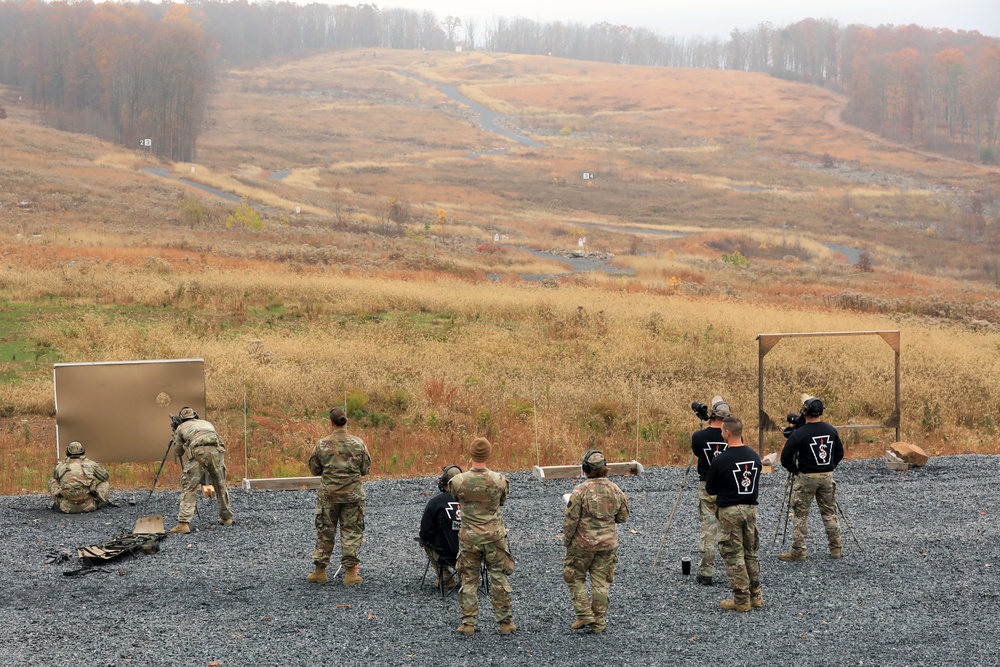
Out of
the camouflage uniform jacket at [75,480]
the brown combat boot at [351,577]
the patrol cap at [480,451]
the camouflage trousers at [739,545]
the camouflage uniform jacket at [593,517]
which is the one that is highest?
the patrol cap at [480,451]

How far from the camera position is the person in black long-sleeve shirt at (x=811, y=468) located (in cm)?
1102

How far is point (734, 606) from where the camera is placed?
9828 millimetres

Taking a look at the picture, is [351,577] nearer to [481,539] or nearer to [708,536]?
[481,539]

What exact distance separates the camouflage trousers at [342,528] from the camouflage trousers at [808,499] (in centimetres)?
504

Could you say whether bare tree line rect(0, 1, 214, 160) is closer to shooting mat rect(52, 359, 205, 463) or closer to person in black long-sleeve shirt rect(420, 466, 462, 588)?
shooting mat rect(52, 359, 205, 463)

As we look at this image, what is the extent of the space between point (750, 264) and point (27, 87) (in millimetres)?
107018

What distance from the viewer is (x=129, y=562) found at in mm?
11172

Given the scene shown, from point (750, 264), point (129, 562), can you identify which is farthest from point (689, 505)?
point (750, 264)

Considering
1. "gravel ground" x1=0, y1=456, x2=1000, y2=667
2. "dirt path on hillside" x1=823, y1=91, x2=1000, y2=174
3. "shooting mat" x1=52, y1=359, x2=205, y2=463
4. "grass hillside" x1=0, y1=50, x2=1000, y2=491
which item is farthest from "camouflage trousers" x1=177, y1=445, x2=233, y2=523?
"dirt path on hillside" x1=823, y1=91, x2=1000, y2=174

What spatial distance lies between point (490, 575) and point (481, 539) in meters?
0.37

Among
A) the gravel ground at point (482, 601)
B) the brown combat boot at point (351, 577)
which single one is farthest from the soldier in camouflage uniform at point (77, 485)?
the brown combat boot at point (351, 577)

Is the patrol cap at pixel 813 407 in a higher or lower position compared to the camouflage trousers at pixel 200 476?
higher

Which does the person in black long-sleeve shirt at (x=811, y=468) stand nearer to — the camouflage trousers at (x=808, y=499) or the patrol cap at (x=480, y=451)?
the camouflage trousers at (x=808, y=499)

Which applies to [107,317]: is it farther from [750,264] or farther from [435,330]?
[750,264]
